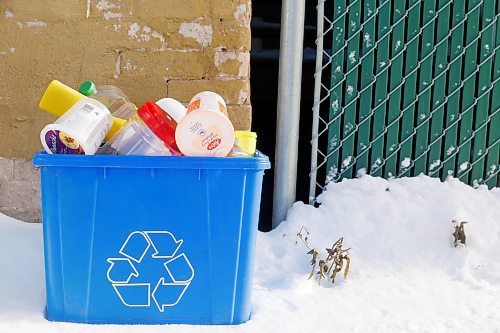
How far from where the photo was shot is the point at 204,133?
1.85m

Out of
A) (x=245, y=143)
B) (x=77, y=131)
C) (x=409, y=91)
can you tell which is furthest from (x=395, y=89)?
(x=77, y=131)

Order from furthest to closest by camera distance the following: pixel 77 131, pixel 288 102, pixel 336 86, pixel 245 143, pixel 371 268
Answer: pixel 336 86, pixel 288 102, pixel 371 268, pixel 245 143, pixel 77 131

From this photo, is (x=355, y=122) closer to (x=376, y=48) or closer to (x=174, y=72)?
(x=376, y=48)

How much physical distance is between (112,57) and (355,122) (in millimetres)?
1146

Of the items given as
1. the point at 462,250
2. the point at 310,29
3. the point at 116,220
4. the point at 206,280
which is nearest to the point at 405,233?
the point at 462,250

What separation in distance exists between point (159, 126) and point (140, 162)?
5.6 inches

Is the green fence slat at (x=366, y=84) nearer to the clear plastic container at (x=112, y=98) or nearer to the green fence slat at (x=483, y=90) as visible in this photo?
the green fence slat at (x=483, y=90)

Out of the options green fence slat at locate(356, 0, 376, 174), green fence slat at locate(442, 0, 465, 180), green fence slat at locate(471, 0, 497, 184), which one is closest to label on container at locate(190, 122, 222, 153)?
green fence slat at locate(356, 0, 376, 174)

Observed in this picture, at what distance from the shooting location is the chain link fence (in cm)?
290

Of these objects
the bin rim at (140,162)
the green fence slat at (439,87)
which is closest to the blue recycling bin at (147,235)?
the bin rim at (140,162)

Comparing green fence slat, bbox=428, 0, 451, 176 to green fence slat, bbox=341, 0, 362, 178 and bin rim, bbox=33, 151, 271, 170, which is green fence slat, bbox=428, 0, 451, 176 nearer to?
green fence slat, bbox=341, 0, 362, 178

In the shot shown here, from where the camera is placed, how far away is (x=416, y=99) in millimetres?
2945

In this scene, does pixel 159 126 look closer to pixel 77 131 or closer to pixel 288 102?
pixel 77 131

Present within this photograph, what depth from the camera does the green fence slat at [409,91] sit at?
9.53 ft
